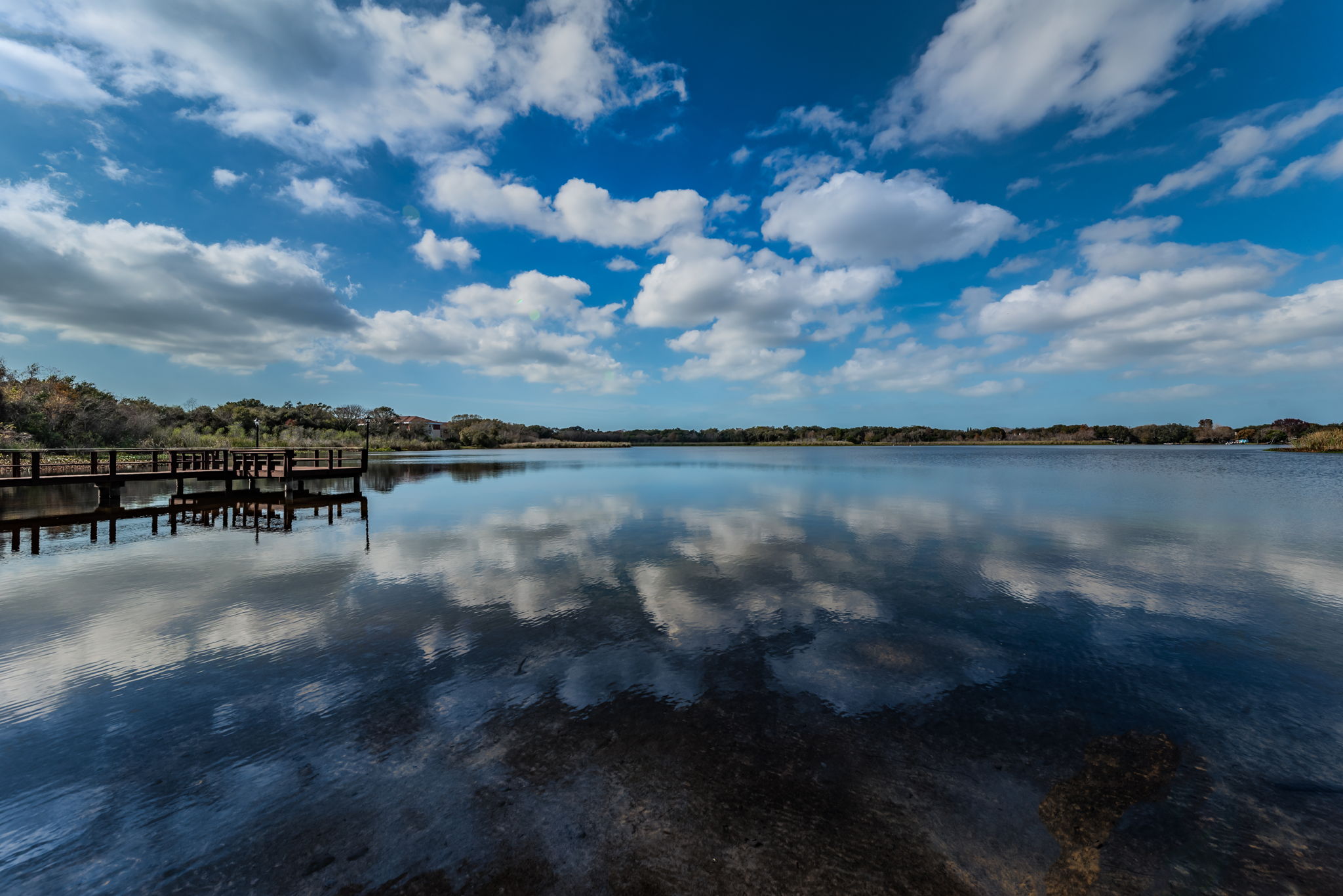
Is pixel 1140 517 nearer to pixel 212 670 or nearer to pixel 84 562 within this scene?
pixel 212 670

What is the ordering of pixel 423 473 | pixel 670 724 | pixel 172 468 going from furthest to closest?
pixel 423 473, pixel 172 468, pixel 670 724

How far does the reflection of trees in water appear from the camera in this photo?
122ft

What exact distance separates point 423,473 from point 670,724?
47650 millimetres

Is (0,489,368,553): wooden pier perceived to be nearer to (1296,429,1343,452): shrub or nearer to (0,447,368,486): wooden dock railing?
(0,447,368,486): wooden dock railing

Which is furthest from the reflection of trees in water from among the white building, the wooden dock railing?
the white building

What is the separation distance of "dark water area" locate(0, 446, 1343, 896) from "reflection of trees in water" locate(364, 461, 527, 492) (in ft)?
81.0

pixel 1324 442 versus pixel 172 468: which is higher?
pixel 1324 442

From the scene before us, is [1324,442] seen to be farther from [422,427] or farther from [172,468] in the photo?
[422,427]

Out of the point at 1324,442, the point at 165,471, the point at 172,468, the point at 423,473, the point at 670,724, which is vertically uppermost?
the point at 1324,442

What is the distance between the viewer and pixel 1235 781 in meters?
4.52

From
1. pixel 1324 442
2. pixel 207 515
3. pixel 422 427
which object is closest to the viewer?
pixel 207 515

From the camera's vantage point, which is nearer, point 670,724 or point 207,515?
point 670,724

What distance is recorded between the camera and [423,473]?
4688 centimetres

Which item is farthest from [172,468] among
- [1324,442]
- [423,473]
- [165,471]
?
[1324,442]
